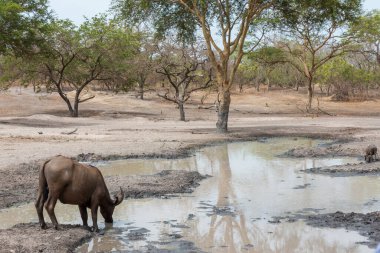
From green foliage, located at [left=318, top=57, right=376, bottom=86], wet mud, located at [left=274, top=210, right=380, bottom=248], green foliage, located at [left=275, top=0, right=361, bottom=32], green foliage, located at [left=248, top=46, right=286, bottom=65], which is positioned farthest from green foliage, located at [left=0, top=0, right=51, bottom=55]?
green foliage, located at [left=318, top=57, right=376, bottom=86]

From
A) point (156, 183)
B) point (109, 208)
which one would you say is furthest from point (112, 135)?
point (109, 208)

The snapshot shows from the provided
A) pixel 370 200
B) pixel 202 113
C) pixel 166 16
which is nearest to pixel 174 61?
pixel 202 113

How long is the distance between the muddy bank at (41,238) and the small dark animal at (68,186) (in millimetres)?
191

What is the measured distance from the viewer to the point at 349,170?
13852 mm

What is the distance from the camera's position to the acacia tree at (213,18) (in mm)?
24281

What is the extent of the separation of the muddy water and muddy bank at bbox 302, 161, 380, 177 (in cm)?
45

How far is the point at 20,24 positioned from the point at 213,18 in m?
9.42

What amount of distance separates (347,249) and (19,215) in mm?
5445

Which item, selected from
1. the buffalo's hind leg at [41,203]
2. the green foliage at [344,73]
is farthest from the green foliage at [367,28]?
the buffalo's hind leg at [41,203]

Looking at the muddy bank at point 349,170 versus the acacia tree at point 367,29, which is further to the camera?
the acacia tree at point 367,29

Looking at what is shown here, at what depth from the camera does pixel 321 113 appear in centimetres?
4212

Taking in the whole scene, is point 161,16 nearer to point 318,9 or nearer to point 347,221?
point 318,9

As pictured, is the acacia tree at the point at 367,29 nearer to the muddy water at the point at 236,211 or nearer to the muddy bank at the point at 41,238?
the muddy water at the point at 236,211

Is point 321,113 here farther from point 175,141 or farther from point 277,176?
point 277,176
